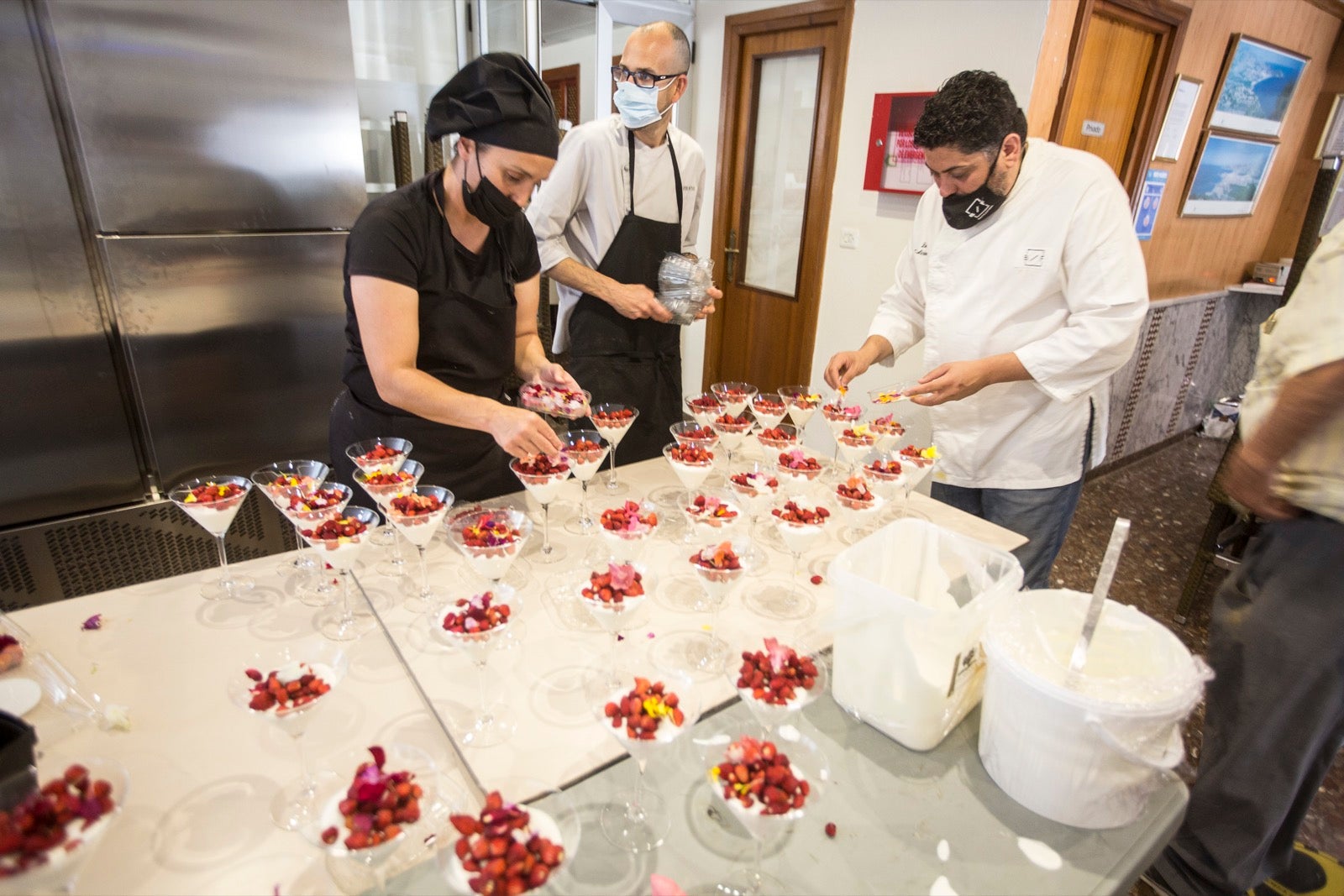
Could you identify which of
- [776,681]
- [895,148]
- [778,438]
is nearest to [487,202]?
[778,438]

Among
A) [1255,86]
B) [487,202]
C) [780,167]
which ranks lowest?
[487,202]

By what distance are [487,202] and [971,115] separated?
1.40 meters

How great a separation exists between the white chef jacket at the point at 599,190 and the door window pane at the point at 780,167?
6.49 ft

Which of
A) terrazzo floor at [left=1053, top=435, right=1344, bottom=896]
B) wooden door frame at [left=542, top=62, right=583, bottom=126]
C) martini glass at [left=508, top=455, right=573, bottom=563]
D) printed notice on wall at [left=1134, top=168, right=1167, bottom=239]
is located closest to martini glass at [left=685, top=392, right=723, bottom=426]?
martini glass at [left=508, top=455, right=573, bottom=563]

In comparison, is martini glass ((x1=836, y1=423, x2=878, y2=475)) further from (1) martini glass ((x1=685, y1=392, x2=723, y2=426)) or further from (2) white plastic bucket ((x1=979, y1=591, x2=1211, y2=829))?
(2) white plastic bucket ((x1=979, y1=591, x2=1211, y2=829))

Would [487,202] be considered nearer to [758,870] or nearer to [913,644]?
[913,644]

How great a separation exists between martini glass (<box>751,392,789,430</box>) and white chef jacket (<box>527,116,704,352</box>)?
1014mm

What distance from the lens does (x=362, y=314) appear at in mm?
1882

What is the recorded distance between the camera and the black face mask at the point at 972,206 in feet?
7.45

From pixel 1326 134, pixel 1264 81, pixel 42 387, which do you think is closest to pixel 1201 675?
pixel 42 387

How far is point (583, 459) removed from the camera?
194cm

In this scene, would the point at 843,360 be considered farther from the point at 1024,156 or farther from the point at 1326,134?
the point at 1326,134

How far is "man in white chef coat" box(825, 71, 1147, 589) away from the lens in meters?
2.18

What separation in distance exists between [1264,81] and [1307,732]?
5.51m
